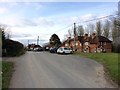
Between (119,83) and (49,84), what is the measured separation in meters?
4.21

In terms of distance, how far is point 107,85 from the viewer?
1642 centimetres

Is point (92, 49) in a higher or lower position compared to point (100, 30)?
lower

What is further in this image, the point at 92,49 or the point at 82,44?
the point at 82,44

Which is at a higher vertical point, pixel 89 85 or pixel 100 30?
pixel 100 30

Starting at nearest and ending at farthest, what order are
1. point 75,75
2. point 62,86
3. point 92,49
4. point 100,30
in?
point 62,86 → point 75,75 → point 92,49 → point 100,30

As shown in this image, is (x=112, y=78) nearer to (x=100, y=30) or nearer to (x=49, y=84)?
(x=49, y=84)

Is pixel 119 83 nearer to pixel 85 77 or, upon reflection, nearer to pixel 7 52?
pixel 85 77

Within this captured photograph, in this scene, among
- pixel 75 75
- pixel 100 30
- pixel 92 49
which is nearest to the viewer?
pixel 75 75

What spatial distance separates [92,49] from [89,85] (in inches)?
2783

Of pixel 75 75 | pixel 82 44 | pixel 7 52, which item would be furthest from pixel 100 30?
pixel 75 75

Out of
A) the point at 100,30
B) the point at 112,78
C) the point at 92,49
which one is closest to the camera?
the point at 112,78

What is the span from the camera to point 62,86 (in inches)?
622

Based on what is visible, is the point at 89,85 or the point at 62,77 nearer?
the point at 89,85

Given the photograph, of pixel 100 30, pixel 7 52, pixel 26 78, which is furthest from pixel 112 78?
pixel 100 30
